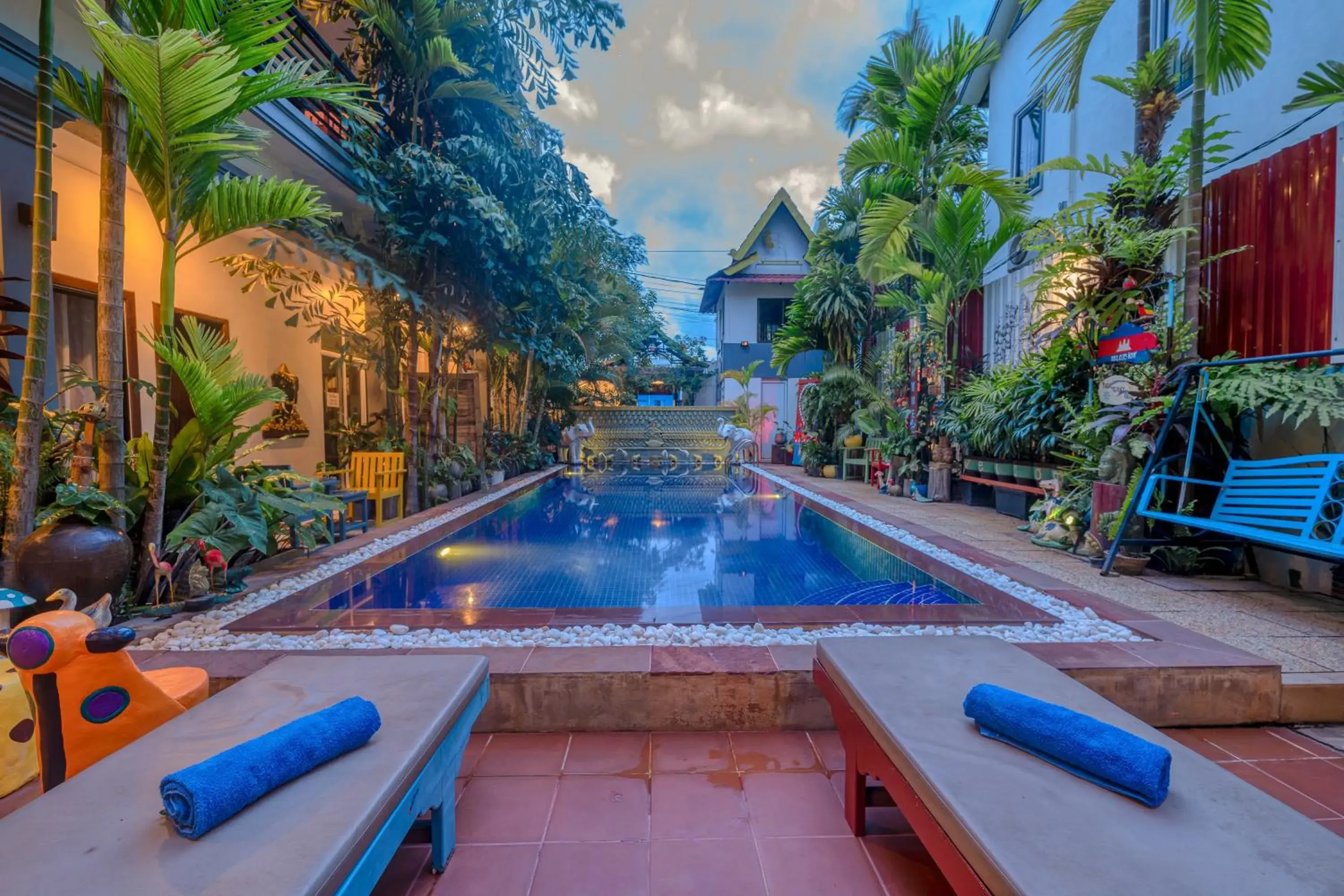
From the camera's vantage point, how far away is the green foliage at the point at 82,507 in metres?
2.64

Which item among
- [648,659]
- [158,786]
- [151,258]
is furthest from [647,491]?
[158,786]

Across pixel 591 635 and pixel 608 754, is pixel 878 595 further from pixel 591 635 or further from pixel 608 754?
pixel 608 754

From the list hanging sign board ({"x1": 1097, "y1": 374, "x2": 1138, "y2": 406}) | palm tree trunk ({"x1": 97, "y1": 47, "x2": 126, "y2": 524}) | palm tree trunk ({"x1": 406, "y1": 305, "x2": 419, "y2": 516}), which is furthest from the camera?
palm tree trunk ({"x1": 406, "y1": 305, "x2": 419, "y2": 516})

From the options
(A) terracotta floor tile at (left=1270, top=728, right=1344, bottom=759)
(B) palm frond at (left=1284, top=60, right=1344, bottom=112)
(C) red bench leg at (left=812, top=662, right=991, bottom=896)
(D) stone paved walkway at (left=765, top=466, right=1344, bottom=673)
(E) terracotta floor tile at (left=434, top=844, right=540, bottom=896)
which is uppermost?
(B) palm frond at (left=1284, top=60, right=1344, bottom=112)

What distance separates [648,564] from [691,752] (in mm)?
2585

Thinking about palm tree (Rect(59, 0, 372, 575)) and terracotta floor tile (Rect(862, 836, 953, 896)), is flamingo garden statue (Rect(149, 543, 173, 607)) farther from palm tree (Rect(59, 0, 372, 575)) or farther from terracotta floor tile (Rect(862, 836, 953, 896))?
terracotta floor tile (Rect(862, 836, 953, 896))

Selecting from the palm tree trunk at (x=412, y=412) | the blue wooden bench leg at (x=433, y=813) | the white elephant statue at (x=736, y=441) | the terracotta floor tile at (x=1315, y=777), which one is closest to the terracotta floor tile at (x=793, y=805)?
the blue wooden bench leg at (x=433, y=813)

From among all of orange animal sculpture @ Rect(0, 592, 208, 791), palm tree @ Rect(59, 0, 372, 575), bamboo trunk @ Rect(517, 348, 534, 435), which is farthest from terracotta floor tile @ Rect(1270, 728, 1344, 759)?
bamboo trunk @ Rect(517, 348, 534, 435)

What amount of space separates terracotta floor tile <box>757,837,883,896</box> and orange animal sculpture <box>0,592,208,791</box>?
151 centimetres

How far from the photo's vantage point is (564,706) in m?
2.17

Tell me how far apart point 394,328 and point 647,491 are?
4133mm

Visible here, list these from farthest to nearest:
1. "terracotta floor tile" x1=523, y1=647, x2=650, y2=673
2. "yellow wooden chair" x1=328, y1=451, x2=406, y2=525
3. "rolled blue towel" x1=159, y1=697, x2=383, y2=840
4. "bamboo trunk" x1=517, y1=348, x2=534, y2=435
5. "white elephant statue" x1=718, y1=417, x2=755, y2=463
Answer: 1. "white elephant statue" x1=718, y1=417, x2=755, y2=463
2. "bamboo trunk" x1=517, y1=348, x2=534, y2=435
3. "yellow wooden chair" x1=328, y1=451, x2=406, y2=525
4. "terracotta floor tile" x1=523, y1=647, x2=650, y2=673
5. "rolled blue towel" x1=159, y1=697, x2=383, y2=840

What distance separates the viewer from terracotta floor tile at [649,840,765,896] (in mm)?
1408

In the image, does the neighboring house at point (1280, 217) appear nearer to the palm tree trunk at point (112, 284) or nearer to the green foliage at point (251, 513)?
the green foliage at point (251, 513)
